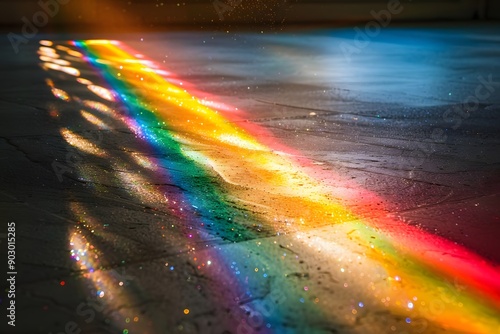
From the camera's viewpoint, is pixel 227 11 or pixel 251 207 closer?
pixel 251 207

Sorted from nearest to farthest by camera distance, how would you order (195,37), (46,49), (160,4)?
1. (46,49)
2. (195,37)
3. (160,4)

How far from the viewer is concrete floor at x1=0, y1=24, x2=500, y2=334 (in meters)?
1.66

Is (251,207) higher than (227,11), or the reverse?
(251,207)

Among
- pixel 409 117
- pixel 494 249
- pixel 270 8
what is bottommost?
pixel 270 8

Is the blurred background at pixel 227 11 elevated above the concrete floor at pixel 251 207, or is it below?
below

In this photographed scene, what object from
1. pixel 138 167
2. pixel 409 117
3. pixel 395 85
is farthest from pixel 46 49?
pixel 138 167

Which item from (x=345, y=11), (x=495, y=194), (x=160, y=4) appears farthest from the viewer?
(x=345, y=11)

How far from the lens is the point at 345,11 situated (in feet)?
48.2

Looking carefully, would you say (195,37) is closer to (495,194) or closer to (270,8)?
(270,8)

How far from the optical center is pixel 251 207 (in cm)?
243

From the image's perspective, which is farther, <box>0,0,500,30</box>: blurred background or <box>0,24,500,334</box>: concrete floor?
<box>0,0,500,30</box>: blurred background

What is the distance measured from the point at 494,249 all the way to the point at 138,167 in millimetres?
1492

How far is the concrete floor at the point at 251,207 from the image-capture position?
166 centimetres

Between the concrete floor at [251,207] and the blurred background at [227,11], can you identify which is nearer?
the concrete floor at [251,207]
